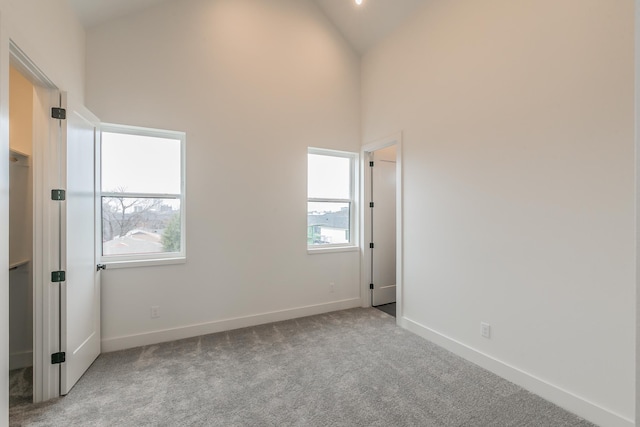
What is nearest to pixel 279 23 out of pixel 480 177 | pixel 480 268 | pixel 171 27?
pixel 171 27

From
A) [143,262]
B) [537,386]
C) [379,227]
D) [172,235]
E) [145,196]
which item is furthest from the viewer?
[379,227]

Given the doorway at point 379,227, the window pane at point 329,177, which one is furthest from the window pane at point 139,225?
the doorway at point 379,227

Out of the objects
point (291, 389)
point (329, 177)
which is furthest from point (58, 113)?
point (329, 177)

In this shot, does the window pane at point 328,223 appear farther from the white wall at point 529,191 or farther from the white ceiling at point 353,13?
the white ceiling at point 353,13

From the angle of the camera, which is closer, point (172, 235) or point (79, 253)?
point (79, 253)

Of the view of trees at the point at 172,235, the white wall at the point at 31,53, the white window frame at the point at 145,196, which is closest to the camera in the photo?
the white wall at the point at 31,53

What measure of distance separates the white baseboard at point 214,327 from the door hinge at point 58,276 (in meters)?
1.05

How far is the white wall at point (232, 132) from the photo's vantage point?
294 cm

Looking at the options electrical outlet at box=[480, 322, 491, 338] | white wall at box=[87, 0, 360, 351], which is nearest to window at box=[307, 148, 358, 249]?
white wall at box=[87, 0, 360, 351]

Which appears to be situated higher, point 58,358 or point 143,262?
point 143,262

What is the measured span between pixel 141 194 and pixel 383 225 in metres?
3.17

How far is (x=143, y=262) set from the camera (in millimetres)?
2988

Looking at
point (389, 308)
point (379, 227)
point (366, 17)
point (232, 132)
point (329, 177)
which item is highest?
point (366, 17)

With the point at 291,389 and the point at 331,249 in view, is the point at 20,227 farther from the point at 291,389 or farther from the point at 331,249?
the point at 331,249
